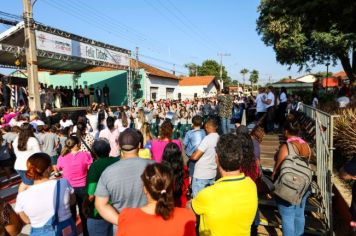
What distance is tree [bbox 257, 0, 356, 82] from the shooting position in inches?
440

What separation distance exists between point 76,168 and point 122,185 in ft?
6.31

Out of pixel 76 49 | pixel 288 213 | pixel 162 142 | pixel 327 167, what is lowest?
pixel 288 213

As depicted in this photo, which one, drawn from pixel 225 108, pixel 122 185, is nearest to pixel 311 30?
pixel 225 108

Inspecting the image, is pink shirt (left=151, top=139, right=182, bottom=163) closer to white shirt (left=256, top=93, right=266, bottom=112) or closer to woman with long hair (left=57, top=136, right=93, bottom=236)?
woman with long hair (left=57, top=136, right=93, bottom=236)

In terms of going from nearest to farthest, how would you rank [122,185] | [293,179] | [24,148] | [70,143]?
[122,185] < [293,179] < [70,143] < [24,148]

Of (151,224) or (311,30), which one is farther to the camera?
(311,30)

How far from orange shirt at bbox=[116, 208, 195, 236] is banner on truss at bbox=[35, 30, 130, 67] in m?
13.3

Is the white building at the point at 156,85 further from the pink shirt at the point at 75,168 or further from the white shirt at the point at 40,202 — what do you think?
the white shirt at the point at 40,202

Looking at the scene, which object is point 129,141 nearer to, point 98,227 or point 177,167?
point 98,227

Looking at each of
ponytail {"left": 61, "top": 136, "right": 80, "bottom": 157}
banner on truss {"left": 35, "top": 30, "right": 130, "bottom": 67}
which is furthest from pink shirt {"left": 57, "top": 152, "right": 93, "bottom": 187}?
banner on truss {"left": 35, "top": 30, "right": 130, "bottom": 67}

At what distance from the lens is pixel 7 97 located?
1465 centimetres

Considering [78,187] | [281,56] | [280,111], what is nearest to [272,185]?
[78,187]

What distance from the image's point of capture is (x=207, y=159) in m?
5.02

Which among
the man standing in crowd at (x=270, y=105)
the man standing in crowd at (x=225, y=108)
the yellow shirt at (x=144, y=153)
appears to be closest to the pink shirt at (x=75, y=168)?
the yellow shirt at (x=144, y=153)
